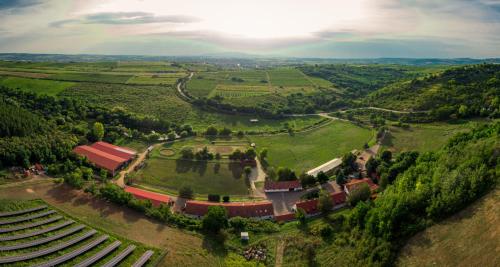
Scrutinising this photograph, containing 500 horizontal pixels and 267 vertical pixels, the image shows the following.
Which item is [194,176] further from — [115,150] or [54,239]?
[54,239]

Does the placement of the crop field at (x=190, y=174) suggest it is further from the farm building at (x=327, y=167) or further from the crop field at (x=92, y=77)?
the crop field at (x=92, y=77)

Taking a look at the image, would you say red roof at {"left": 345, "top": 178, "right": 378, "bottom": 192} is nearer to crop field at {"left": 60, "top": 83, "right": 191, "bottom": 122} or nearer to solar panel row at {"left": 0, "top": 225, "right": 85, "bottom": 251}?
solar panel row at {"left": 0, "top": 225, "right": 85, "bottom": 251}

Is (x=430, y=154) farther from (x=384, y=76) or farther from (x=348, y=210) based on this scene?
(x=384, y=76)

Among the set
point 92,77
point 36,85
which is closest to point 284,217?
point 36,85

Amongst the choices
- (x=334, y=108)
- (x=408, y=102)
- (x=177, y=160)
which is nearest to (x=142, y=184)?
(x=177, y=160)

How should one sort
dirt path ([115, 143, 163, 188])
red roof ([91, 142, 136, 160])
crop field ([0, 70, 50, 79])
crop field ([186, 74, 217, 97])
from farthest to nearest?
crop field ([186, 74, 217, 97]) → crop field ([0, 70, 50, 79]) → red roof ([91, 142, 136, 160]) → dirt path ([115, 143, 163, 188])

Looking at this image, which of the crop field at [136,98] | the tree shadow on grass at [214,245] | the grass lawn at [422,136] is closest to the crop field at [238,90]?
the crop field at [136,98]

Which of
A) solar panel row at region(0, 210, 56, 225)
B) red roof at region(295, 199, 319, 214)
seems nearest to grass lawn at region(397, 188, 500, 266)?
red roof at region(295, 199, 319, 214)
